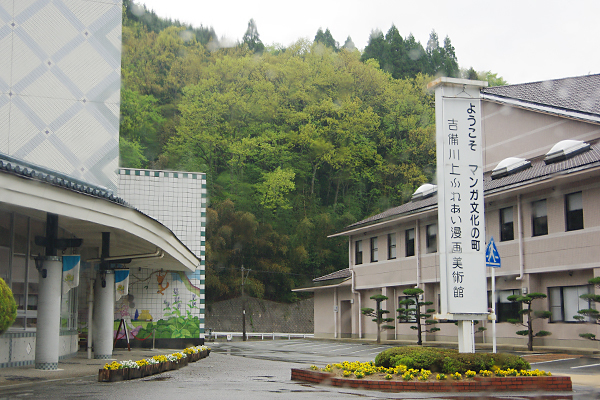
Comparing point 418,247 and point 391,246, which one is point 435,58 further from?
→ point 418,247

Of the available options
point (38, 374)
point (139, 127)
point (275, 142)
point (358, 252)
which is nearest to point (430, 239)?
point (358, 252)

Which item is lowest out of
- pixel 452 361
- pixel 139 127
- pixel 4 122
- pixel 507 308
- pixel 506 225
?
pixel 452 361

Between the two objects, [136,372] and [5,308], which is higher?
[5,308]

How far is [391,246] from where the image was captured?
33.3m

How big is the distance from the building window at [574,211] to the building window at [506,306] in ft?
11.6

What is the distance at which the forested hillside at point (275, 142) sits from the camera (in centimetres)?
5703

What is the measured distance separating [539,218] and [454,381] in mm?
13890

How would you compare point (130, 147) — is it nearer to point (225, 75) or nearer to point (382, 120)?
point (225, 75)

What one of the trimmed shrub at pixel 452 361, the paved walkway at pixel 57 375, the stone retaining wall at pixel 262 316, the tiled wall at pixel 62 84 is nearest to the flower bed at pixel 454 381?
the trimmed shrub at pixel 452 361

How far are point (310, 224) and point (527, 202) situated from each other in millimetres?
35081

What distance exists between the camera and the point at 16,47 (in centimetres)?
2003

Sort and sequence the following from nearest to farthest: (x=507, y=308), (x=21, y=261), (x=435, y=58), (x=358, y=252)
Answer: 1. (x=21, y=261)
2. (x=507, y=308)
3. (x=358, y=252)
4. (x=435, y=58)

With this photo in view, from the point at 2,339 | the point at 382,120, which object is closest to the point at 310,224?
the point at 382,120

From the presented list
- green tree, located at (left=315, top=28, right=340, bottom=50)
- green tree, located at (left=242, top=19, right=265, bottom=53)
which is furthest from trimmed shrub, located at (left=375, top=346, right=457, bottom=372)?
green tree, located at (left=315, top=28, right=340, bottom=50)
